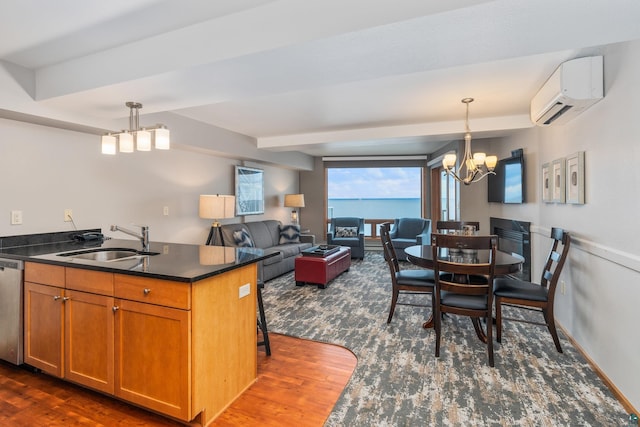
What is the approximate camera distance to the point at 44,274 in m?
2.13

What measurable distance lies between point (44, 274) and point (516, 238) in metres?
4.94

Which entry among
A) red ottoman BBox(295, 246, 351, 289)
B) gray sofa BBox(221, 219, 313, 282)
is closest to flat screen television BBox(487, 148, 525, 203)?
red ottoman BBox(295, 246, 351, 289)

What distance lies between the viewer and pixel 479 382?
2.20m

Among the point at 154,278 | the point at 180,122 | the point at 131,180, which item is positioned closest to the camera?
the point at 154,278

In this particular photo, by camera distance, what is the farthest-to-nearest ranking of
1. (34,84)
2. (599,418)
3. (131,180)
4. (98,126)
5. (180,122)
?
(180,122), (131,180), (98,126), (34,84), (599,418)

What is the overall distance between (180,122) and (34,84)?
153 centimetres

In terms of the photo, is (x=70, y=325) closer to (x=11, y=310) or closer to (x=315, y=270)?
(x=11, y=310)

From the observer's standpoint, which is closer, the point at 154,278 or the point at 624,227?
the point at 154,278

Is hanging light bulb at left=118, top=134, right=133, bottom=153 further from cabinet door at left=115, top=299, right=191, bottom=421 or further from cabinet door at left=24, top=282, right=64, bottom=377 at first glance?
cabinet door at left=115, top=299, right=191, bottom=421

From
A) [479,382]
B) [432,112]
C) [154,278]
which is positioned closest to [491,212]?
[432,112]

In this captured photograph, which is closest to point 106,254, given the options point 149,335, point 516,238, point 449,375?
point 149,335

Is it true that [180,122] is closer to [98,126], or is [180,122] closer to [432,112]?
[98,126]

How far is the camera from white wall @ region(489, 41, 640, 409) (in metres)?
1.93

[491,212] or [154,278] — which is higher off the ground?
[491,212]
